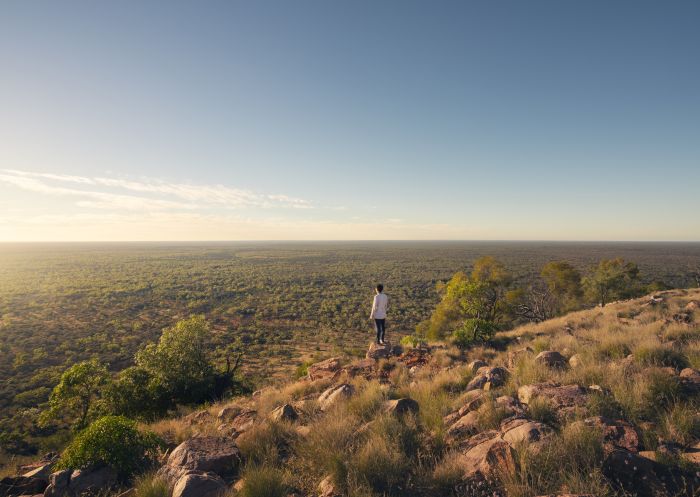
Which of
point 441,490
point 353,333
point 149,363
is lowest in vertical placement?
point 353,333

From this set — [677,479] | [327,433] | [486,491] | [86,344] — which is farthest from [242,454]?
[86,344]

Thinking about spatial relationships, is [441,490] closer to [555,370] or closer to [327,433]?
[327,433]

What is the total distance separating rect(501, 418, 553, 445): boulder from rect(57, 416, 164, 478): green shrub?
567 centimetres

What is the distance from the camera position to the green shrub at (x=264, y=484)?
3.84 meters

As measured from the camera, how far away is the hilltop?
359cm

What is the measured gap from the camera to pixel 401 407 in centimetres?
572

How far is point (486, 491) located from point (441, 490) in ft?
1.72

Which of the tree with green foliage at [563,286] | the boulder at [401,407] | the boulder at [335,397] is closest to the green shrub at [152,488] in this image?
the boulder at [335,397]

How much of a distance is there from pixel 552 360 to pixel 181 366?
13526 millimetres

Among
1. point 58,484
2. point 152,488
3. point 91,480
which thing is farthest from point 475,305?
point 58,484

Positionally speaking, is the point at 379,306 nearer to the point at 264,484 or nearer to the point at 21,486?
the point at 264,484

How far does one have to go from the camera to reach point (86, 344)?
89.6ft

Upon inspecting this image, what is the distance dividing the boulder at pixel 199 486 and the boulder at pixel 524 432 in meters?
3.89

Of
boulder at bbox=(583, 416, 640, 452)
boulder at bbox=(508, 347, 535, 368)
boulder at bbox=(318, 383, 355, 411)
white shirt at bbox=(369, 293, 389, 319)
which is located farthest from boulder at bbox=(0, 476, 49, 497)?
boulder at bbox=(508, 347, 535, 368)
